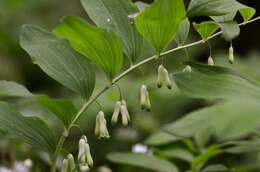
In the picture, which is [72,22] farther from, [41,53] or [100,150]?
[100,150]

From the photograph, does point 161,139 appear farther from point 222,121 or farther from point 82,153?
point 82,153

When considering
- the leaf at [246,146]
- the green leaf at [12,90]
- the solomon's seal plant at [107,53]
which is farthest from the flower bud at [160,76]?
the leaf at [246,146]

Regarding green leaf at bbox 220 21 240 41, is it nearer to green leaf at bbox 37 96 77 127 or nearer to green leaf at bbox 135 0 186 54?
green leaf at bbox 135 0 186 54

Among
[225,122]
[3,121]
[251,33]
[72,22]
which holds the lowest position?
[251,33]

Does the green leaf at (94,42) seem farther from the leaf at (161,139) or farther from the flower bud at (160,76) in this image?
the leaf at (161,139)

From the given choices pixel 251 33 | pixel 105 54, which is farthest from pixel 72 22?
pixel 251 33

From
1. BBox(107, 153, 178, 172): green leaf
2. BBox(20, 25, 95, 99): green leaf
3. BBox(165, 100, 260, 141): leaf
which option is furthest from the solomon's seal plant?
BBox(165, 100, 260, 141): leaf
